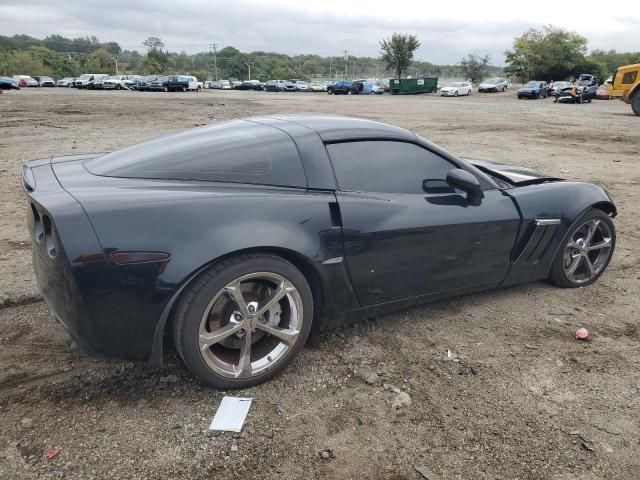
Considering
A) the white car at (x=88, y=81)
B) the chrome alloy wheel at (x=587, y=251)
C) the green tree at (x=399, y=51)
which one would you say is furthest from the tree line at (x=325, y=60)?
the chrome alloy wheel at (x=587, y=251)

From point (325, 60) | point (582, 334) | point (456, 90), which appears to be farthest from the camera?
point (325, 60)

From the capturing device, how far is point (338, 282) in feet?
9.45

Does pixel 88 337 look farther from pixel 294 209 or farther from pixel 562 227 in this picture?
pixel 562 227

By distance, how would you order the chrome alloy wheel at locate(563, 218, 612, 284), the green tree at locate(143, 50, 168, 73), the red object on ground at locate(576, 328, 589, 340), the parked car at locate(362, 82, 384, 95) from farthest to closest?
1. the green tree at locate(143, 50, 168, 73)
2. the parked car at locate(362, 82, 384, 95)
3. the chrome alloy wheel at locate(563, 218, 612, 284)
4. the red object on ground at locate(576, 328, 589, 340)

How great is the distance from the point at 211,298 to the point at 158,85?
5129 centimetres

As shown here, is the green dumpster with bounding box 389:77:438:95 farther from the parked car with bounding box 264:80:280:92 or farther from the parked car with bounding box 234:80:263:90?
the parked car with bounding box 234:80:263:90

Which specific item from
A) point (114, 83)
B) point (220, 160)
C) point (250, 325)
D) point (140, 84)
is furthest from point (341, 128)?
point (114, 83)

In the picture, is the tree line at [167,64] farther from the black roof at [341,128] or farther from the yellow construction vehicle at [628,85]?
the black roof at [341,128]

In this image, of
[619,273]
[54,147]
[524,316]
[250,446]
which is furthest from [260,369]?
[54,147]

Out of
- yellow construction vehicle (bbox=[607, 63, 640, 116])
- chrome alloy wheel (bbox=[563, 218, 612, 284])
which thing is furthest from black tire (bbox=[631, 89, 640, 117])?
chrome alloy wheel (bbox=[563, 218, 612, 284])

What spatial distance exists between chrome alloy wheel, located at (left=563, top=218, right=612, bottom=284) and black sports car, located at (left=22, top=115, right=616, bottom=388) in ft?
0.90

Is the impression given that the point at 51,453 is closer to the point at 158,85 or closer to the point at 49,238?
the point at 49,238

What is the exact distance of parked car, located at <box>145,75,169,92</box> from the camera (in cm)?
4884

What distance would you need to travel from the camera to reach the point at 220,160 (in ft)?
9.34
